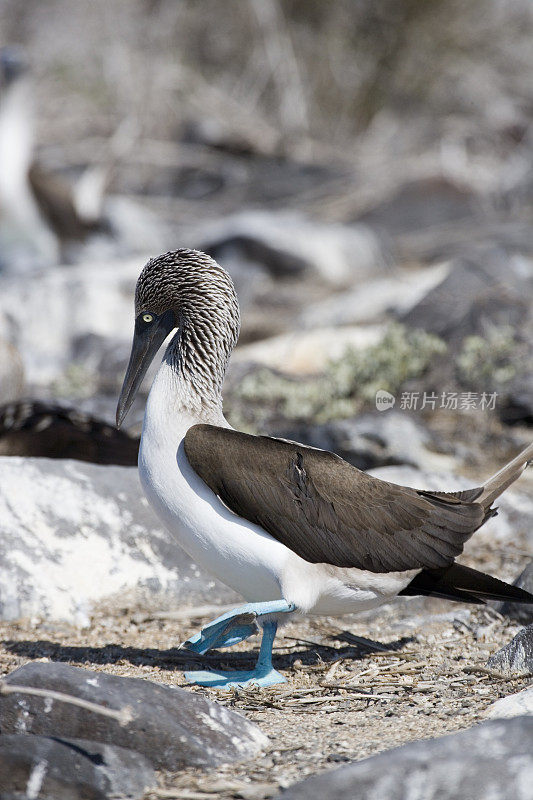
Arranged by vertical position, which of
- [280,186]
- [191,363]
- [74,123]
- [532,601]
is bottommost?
[532,601]

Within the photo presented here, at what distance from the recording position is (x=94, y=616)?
4715 mm

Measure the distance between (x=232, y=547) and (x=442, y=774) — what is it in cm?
142

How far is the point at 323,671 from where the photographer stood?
404 cm

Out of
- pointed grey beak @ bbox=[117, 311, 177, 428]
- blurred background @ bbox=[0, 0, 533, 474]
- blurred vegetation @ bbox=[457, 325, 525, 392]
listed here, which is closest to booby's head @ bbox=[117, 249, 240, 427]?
pointed grey beak @ bbox=[117, 311, 177, 428]

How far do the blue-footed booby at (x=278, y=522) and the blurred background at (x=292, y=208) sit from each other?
6.65 ft

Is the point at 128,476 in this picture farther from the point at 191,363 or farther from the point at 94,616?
the point at 191,363

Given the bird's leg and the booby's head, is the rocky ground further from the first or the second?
the booby's head

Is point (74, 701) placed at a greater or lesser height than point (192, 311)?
lesser

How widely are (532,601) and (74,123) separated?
557 inches

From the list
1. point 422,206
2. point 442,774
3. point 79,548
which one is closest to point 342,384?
point 79,548

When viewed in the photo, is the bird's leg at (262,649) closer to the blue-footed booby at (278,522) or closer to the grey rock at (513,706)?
the blue-footed booby at (278,522)

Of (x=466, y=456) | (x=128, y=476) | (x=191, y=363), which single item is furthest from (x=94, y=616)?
(x=466, y=456)

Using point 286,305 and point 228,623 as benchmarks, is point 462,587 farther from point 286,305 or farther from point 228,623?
point 286,305

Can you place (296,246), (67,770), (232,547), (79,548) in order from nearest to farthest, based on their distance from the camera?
1. (67,770)
2. (232,547)
3. (79,548)
4. (296,246)
